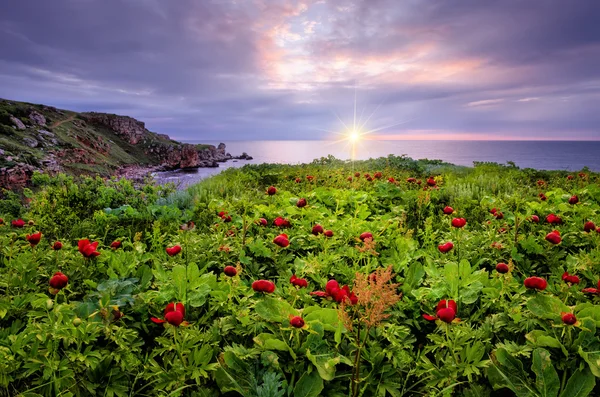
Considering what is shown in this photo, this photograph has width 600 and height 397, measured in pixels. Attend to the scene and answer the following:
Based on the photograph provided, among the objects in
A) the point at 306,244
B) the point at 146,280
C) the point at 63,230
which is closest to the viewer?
the point at 146,280

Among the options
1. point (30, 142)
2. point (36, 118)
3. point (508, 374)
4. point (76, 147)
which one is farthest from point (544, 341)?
point (36, 118)

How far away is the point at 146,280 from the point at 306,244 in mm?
1676

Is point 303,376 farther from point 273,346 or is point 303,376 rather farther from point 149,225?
point 149,225

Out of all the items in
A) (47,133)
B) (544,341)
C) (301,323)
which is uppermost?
(47,133)

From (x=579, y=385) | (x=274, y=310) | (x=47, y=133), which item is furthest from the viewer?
(x=47, y=133)

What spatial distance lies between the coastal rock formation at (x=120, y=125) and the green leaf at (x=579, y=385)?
92394mm

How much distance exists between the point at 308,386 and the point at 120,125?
9732 cm

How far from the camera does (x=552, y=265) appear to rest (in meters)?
3.49

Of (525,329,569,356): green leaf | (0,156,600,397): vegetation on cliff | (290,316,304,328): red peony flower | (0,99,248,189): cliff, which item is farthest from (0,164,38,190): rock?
(525,329,569,356): green leaf

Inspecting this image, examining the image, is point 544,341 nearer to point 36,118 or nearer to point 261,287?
point 261,287

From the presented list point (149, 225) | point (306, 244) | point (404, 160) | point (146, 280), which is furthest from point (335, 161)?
point (146, 280)

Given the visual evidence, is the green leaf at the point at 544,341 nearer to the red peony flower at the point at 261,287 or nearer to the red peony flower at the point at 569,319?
the red peony flower at the point at 569,319

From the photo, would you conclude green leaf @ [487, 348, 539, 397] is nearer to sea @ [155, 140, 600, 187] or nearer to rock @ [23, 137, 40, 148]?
sea @ [155, 140, 600, 187]

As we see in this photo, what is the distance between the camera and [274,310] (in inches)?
82.1
